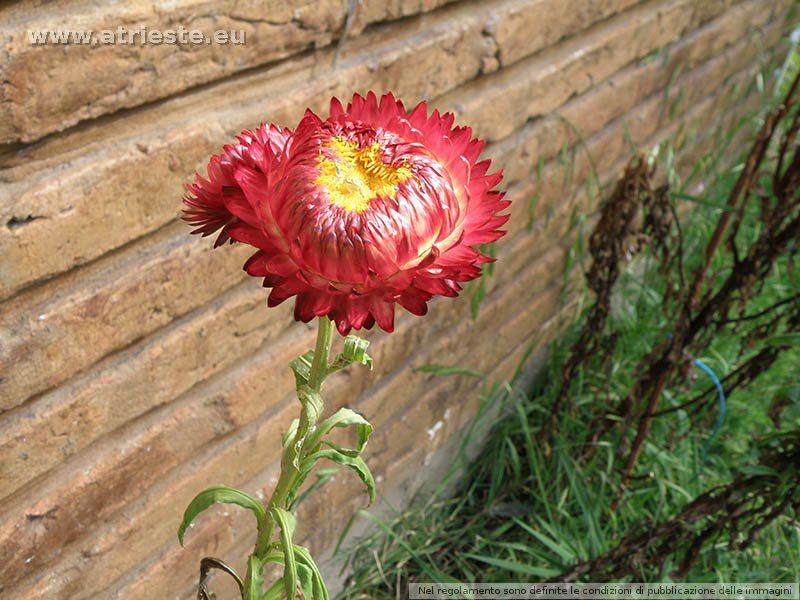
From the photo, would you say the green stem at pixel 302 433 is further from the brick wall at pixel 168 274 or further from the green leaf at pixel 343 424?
the brick wall at pixel 168 274

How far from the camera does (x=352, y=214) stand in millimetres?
672

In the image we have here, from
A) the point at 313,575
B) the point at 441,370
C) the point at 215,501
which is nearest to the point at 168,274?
the point at 215,501

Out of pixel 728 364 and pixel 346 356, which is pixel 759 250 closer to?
pixel 728 364

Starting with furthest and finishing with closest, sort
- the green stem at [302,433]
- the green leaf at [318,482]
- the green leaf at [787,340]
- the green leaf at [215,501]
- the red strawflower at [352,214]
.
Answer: the green leaf at [787,340] → the green leaf at [318,482] → the green leaf at [215,501] → the green stem at [302,433] → the red strawflower at [352,214]

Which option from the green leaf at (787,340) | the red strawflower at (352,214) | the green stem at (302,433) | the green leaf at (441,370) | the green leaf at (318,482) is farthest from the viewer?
the green leaf at (441,370)

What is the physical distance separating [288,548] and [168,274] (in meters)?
0.46

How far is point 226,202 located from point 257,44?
55cm

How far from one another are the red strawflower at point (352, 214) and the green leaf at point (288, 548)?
1.03ft

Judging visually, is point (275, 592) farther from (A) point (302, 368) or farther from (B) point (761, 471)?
(B) point (761, 471)

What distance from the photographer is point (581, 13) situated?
188cm

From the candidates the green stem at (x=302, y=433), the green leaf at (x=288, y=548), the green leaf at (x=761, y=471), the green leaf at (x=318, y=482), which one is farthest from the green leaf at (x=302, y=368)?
the green leaf at (x=761, y=471)

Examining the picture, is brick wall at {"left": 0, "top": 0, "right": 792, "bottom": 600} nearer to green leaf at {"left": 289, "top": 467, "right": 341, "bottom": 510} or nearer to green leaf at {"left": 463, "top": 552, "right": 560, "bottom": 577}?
green leaf at {"left": 289, "top": 467, "right": 341, "bottom": 510}

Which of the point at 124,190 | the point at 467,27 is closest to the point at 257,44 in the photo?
the point at 124,190

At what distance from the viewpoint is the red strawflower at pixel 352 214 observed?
26.1 inches
